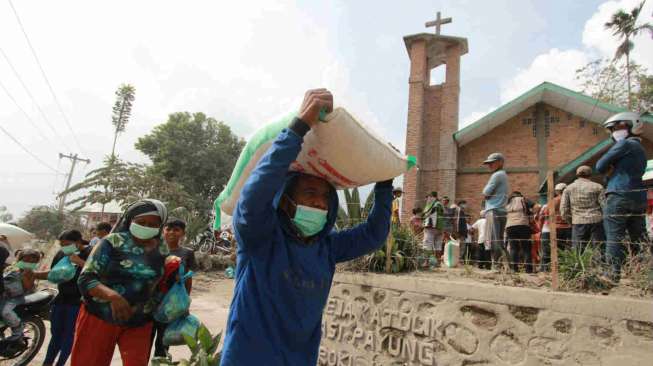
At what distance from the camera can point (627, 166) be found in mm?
3766

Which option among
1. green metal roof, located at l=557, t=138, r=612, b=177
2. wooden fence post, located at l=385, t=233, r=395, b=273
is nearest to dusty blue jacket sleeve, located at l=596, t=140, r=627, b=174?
wooden fence post, located at l=385, t=233, r=395, b=273

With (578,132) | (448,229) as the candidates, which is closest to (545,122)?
(578,132)

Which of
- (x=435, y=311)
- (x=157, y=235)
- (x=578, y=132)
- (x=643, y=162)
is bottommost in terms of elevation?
(x=435, y=311)

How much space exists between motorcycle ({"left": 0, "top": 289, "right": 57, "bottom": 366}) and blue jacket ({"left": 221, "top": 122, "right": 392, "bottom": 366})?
391 centimetres

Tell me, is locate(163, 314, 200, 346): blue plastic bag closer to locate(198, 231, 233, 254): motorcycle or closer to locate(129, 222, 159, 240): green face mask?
locate(129, 222, 159, 240): green face mask

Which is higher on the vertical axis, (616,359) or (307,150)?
(307,150)

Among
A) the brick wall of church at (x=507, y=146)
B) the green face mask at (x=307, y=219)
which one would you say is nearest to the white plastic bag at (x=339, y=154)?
the green face mask at (x=307, y=219)

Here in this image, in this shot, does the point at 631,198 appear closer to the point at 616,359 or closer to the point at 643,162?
the point at 643,162

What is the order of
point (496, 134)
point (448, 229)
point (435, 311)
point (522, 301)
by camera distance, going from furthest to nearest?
point (496, 134) → point (448, 229) → point (435, 311) → point (522, 301)

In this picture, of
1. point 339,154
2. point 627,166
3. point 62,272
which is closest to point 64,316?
point 62,272

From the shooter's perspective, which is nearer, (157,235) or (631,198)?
(157,235)

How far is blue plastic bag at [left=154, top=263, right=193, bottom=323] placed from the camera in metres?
2.61

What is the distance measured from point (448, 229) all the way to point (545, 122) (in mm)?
6733

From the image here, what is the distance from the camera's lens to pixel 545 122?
39.0 ft
